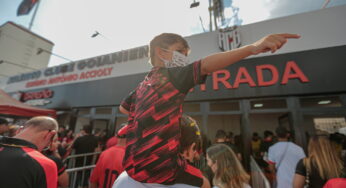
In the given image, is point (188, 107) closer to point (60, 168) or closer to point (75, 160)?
point (75, 160)

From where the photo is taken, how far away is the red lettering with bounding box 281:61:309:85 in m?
4.69

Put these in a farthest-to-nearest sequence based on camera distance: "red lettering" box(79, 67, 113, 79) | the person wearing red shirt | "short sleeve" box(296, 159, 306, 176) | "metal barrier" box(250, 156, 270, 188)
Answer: "red lettering" box(79, 67, 113, 79)
the person wearing red shirt
"short sleeve" box(296, 159, 306, 176)
"metal barrier" box(250, 156, 270, 188)

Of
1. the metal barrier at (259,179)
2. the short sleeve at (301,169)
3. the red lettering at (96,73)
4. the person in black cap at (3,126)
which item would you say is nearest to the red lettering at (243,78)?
the metal barrier at (259,179)

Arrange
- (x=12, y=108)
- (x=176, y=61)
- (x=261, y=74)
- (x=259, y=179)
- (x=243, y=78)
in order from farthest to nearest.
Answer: (x=12, y=108) → (x=243, y=78) → (x=261, y=74) → (x=259, y=179) → (x=176, y=61)

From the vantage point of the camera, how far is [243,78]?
17.5ft

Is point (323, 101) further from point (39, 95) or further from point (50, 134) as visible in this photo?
point (39, 95)

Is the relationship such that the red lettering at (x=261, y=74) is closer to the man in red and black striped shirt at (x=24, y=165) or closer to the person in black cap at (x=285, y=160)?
the person in black cap at (x=285, y=160)

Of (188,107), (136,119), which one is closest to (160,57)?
(136,119)

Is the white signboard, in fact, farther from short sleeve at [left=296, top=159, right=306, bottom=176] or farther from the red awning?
short sleeve at [left=296, top=159, right=306, bottom=176]

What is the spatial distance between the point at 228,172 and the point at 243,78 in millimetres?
4248

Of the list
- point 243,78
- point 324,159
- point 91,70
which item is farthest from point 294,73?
point 91,70

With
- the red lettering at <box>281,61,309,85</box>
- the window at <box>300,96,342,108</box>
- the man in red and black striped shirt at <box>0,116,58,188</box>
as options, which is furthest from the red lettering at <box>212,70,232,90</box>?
the man in red and black striped shirt at <box>0,116,58,188</box>

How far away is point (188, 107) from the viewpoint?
22.2 feet

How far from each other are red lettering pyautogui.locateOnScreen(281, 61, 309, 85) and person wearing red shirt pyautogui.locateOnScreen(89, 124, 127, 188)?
5112mm
